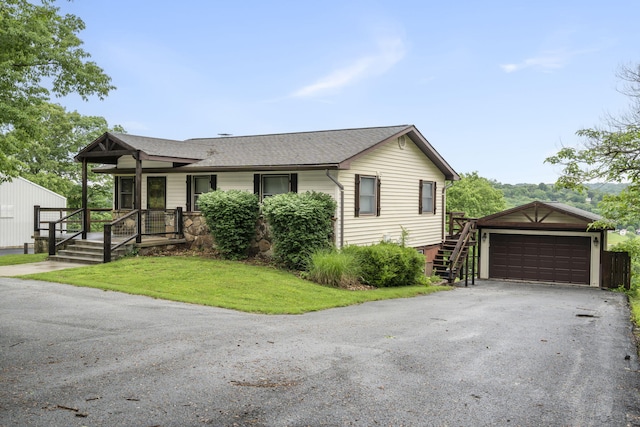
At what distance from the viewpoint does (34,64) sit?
11.9m

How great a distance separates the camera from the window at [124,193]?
20.9 metres

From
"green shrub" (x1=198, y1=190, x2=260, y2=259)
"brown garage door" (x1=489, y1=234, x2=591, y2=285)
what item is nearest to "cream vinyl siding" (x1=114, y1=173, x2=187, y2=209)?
"green shrub" (x1=198, y1=190, x2=260, y2=259)

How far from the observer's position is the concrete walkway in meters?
14.5

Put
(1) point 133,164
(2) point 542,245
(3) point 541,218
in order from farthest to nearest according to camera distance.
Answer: (2) point 542,245, (3) point 541,218, (1) point 133,164

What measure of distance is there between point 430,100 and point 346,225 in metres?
22.2

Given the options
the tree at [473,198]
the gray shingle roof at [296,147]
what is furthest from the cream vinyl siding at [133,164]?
the tree at [473,198]

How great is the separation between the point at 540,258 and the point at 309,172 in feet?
41.0

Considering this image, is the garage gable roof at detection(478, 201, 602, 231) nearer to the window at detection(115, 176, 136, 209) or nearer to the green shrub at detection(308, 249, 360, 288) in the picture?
the green shrub at detection(308, 249, 360, 288)

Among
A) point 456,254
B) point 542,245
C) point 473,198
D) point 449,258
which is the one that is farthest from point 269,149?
point 473,198

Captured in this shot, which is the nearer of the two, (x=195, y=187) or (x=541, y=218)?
(x=195, y=187)

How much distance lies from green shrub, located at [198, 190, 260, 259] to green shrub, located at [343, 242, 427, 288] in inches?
127

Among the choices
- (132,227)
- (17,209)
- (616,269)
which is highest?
(17,209)

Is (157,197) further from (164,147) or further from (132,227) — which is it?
(164,147)

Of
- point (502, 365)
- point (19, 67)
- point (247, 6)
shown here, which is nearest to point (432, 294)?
point (502, 365)
